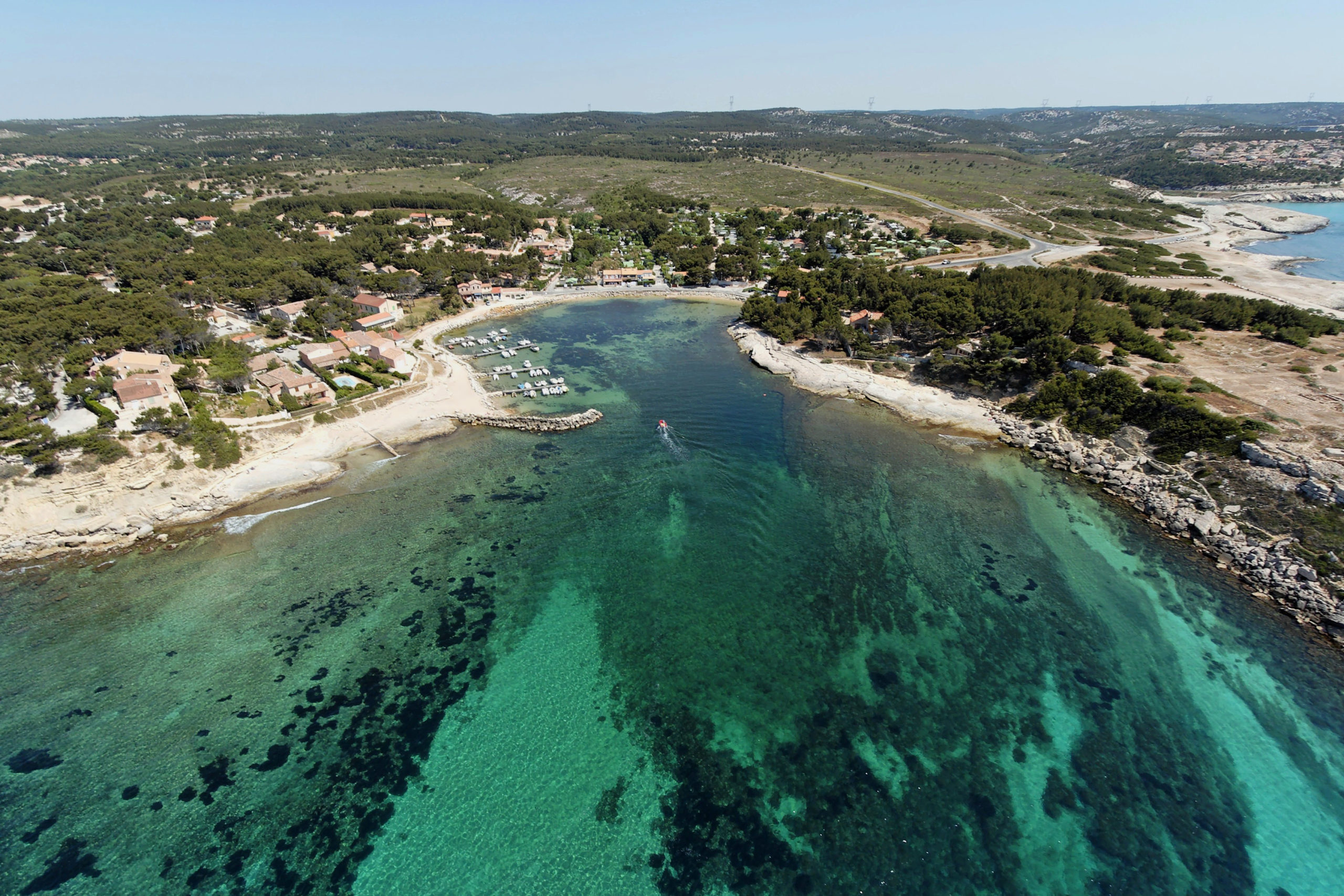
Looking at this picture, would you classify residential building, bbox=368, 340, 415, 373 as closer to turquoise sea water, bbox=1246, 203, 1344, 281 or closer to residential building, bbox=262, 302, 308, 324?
residential building, bbox=262, 302, 308, 324

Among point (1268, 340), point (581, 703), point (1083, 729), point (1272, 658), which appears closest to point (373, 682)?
point (581, 703)

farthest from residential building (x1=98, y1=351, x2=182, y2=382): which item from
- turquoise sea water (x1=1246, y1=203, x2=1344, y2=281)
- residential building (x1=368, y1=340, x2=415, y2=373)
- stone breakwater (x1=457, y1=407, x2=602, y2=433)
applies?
turquoise sea water (x1=1246, y1=203, x2=1344, y2=281)

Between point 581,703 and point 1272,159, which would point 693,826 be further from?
point 1272,159

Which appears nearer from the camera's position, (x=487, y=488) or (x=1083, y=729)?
(x=1083, y=729)

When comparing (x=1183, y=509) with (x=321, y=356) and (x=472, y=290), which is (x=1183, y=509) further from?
(x=472, y=290)

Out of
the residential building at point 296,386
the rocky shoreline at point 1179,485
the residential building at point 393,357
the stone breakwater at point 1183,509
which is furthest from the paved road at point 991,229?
the residential building at point 296,386

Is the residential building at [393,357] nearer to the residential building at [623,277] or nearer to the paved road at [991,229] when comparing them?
the residential building at [623,277]

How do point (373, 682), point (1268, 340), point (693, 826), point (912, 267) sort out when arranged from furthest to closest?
point (912, 267) < point (1268, 340) < point (373, 682) < point (693, 826)
